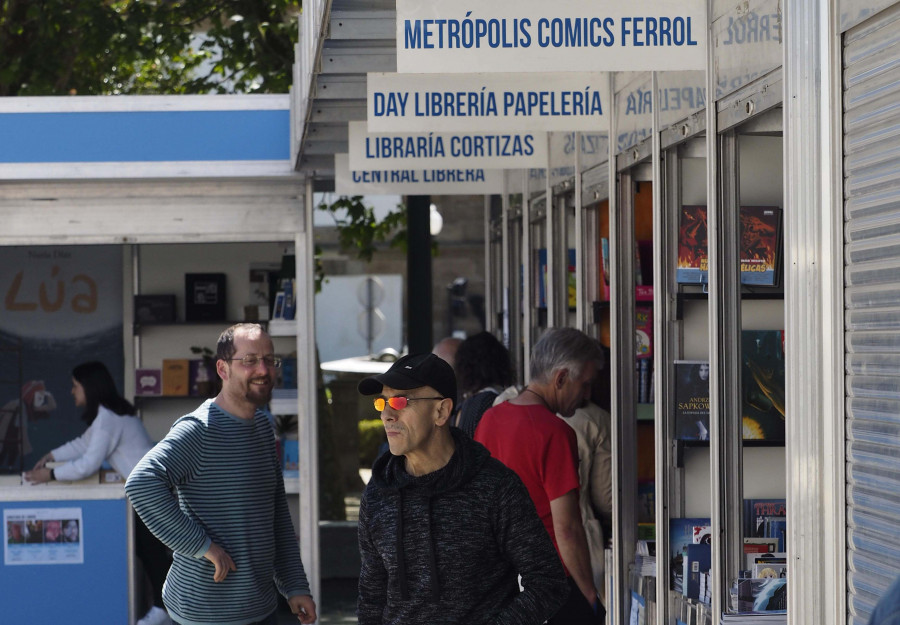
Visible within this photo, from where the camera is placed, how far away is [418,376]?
10.4 ft

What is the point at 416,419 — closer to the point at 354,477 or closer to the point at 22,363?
the point at 22,363

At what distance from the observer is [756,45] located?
3.77m

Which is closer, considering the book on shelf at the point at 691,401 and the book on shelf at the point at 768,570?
the book on shelf at the point at 768,570

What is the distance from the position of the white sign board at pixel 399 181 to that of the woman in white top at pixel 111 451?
1.98 meters

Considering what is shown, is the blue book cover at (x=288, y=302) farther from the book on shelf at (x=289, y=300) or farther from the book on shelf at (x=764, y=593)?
the book on shelf at (x=764, y=593)

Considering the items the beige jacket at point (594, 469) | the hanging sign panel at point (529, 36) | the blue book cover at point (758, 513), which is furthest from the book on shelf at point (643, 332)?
the hanging sign panel at point (529, 36)

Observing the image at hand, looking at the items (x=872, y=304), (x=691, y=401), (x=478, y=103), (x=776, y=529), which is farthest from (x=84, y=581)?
(x=872, y=304)

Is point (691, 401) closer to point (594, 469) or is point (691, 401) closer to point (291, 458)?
point (594, 469)

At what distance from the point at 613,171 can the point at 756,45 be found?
5.99 ft

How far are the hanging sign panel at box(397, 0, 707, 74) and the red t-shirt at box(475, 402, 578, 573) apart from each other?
1226 mm

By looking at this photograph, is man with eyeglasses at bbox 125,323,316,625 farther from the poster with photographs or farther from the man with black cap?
the poster with photographs

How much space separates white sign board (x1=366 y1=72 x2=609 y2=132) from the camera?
5.22m

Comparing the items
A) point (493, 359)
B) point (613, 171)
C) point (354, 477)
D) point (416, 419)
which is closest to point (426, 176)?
point (493, 359)

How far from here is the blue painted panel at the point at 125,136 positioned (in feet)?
25.2
